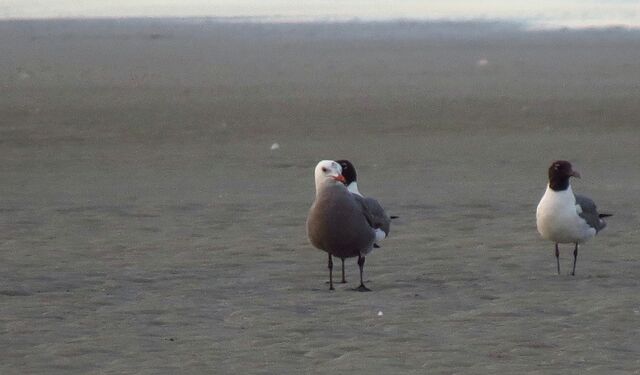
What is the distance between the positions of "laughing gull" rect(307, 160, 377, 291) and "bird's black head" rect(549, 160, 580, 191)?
4.97ft

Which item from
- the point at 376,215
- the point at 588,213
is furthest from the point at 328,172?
the point at 588,213

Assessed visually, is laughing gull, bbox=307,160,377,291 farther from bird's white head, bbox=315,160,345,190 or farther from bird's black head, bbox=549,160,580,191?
bird's black head, bbox=549,160,580,191

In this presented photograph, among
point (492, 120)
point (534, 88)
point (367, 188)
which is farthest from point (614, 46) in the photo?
point (367, 188)

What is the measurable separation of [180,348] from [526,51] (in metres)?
37.7

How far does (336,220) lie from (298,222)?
3.62 metres

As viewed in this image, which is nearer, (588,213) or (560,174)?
(560,174)

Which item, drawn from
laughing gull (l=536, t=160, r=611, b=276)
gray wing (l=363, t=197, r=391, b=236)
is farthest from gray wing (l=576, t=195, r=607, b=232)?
gray wing (l=363, t=197, r=391, b=236)

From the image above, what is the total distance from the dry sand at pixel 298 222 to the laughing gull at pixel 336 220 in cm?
30

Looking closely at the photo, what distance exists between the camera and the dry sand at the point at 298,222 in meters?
8.59

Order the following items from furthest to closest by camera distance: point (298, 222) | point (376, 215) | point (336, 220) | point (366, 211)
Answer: point (298, 222) < point (376, 215) < point (366, 211) < point (336, 220)

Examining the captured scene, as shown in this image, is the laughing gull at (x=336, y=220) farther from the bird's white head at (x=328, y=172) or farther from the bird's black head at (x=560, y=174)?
the bird's black head at (x=560, y=174)

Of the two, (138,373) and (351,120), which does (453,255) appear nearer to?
(138,373)

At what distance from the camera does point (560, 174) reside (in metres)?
11.2

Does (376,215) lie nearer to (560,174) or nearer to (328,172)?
(328,172)
